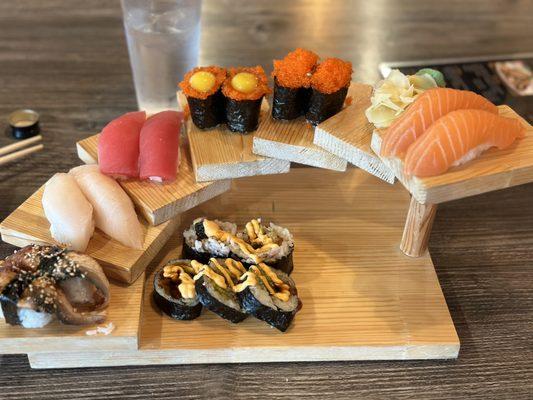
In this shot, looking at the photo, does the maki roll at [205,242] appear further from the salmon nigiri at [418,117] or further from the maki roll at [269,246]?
the salmon nigiri at [418,117]

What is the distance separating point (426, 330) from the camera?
170cm

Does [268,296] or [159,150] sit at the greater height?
[159,150]

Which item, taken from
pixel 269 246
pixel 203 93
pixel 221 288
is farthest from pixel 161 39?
pixel 221 288

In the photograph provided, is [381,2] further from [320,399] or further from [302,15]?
[320,399]

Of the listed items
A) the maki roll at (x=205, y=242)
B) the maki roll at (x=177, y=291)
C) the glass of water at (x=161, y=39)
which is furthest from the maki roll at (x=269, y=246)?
the glass of water at (x=161, y=39)

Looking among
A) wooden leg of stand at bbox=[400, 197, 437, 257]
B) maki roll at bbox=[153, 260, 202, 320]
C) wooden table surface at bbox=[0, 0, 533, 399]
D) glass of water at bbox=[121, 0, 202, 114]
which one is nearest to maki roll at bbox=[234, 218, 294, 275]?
maki roll at bbox=[153, 260, 202, 320]

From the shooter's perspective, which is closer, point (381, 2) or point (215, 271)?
point (215, 271)

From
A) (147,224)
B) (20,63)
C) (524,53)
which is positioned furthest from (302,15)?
(147,224)

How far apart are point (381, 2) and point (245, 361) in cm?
A: 275

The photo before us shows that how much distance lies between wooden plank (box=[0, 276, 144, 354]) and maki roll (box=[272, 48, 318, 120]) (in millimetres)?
771

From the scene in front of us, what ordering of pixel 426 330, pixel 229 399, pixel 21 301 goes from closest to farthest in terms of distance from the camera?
pixel 21 301 < pixel 229 399 < pixel 426 330

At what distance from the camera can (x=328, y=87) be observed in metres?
1.81

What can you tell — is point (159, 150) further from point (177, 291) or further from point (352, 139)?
point (352, 139)

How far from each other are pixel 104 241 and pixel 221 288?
0.38 metres
